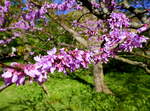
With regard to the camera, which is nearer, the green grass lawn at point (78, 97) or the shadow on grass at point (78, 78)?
the green grass lawn at point (78, 97)

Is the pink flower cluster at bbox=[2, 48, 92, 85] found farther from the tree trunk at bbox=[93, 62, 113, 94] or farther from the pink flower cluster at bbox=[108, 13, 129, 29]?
the tree trunk at bbox=[93, 62, 113, 94]

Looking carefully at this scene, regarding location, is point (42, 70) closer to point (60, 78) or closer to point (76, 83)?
point (76, 83)

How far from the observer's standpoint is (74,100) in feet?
24.8

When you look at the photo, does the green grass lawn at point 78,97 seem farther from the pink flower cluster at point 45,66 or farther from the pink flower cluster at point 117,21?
the pink flower cluster at point 45,66

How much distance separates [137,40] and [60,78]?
27.7 ft

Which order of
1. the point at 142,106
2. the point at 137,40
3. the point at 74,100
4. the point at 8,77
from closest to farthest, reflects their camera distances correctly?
the point at 8,77, the point at 137,40, the point at 142,106, the point at 74,100

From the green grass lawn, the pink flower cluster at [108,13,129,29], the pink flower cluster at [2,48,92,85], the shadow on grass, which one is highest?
the pink flower cluster at [108,13,129,29]

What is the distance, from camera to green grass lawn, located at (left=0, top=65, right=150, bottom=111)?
22.5ft

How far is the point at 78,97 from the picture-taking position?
26.0ft

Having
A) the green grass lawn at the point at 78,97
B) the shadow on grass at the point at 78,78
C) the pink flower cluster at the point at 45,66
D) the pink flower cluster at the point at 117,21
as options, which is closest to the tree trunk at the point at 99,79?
the green grass lawn at the point at 78,97

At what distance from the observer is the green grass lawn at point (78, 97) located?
686 cm

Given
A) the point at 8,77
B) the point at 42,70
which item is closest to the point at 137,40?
the point at 42,70

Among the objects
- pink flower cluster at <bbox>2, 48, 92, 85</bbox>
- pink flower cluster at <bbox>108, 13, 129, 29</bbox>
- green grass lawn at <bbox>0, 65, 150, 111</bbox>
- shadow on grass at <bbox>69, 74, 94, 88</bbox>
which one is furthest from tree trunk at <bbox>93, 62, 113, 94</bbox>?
pink flower cluster at <bbox>2, 48, 92, 85</bbox>

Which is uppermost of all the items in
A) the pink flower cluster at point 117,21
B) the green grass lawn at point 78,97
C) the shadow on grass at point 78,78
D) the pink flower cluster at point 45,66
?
the pink flower cluster at point 117,21
